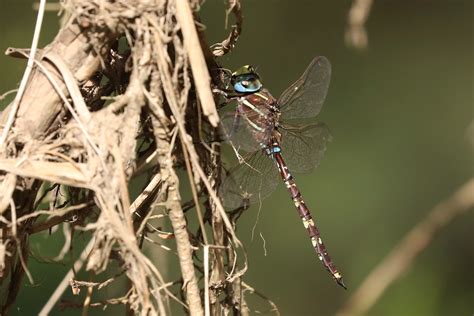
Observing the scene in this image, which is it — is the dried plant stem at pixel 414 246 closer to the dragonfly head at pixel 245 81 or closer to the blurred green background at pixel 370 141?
the dragonfly head at pixel 245 81


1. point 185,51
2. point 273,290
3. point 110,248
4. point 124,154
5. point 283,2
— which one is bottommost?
point 273,290

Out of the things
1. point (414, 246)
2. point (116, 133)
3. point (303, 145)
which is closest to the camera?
point (116, 133)

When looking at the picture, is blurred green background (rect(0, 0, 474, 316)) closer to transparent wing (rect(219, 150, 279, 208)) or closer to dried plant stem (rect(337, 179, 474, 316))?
transparent wing (rect(219, 150, 279, 208))

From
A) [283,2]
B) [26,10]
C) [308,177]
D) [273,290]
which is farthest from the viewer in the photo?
[283,2]

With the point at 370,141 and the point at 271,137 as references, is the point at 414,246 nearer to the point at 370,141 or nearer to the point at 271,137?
the point at 271,137

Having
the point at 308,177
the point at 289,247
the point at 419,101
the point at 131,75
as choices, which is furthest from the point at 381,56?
the point at 131,75

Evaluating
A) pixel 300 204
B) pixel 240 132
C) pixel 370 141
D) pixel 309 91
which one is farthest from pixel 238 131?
pixel 370 141

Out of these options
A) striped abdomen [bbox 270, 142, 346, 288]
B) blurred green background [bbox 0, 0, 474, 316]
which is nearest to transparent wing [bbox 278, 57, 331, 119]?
striped abdomen [bbox 270, 142, 346, 288]

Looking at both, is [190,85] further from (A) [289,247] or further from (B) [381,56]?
(B) [381,56]
